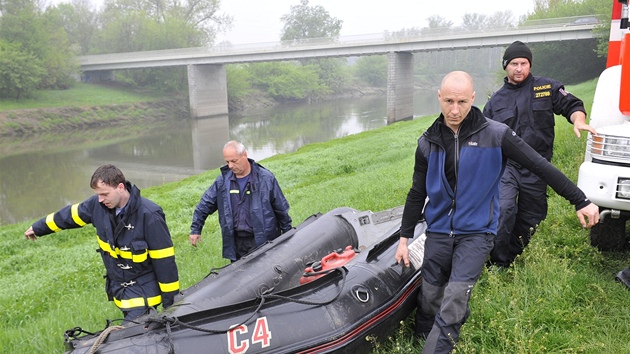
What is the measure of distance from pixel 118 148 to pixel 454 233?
30.2 meters

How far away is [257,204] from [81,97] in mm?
45830

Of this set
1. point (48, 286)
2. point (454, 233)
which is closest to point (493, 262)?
point (454, 233)

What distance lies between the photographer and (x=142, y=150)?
29547 mm

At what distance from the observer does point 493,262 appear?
4102 millimetres

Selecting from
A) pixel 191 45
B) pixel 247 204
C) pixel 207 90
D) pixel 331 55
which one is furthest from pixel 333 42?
pixel 247 204

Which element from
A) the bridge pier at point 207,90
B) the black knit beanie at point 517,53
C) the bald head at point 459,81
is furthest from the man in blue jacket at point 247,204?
the bridge pier at point 207,90

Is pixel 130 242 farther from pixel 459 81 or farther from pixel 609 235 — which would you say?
pixel 609 235

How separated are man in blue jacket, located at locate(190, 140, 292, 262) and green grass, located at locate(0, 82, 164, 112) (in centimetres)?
3913

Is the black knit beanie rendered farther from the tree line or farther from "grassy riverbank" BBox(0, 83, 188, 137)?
"grassy riverbank" BBox(0, 83, 188, 137)

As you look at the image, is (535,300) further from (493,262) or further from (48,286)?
(48,286)

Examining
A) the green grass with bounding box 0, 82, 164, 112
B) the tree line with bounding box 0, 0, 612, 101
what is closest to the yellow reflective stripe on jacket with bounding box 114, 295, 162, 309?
the tree line with bounding box 0, 0, 612, 101

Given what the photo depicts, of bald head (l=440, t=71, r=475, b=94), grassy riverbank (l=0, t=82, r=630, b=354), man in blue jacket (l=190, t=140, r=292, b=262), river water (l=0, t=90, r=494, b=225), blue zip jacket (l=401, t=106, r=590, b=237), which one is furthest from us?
river water (l=0, t=90, r=494, b=225)

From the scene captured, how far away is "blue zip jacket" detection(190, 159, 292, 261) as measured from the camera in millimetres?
4738

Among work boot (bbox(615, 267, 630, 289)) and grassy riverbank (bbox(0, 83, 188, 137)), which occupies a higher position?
work boot (bbox(615, 267, 630, 289))
